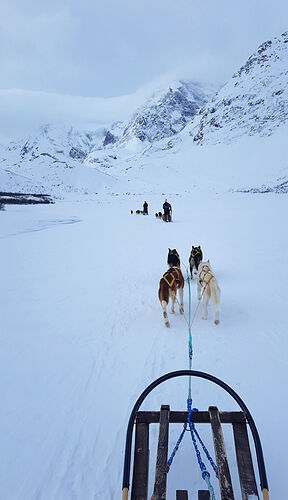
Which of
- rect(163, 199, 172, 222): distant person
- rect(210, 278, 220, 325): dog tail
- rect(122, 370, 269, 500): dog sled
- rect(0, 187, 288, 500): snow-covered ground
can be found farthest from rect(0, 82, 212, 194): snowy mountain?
rect(122, 370, 269, 500): dog sled

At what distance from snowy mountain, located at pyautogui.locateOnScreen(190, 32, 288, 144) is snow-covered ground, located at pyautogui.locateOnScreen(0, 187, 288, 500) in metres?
53.4

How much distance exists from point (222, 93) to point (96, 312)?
81.1m

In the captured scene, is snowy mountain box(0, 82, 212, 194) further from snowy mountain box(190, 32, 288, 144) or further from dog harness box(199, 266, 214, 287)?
dog harness box(199, 266, 214, 287)

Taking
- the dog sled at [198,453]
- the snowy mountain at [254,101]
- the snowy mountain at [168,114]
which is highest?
the snowy mountain at [168,114]

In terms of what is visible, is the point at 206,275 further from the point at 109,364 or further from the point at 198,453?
the point at 198,453

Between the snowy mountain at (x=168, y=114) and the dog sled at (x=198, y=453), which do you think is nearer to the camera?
the dog sled at (x=198, y=453)

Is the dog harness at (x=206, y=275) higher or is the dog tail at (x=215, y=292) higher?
the dog harness at (x=206, y=275)

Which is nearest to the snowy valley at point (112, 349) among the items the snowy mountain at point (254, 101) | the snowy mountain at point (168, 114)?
the snowy mountain at point (254, 101)

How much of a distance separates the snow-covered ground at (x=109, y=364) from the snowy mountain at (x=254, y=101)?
175 feet

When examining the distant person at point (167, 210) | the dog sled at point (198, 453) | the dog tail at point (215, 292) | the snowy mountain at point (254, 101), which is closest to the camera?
the dog sled at point (198, 453)

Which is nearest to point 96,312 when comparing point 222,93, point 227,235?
point 227,235

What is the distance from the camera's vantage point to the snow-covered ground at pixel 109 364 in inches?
79.0

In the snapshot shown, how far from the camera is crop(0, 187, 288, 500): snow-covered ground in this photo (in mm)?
2008

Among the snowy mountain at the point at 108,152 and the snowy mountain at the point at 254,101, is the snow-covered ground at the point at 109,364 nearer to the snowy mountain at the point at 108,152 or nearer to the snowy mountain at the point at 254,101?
the snowy mountain at the point at 108,152
